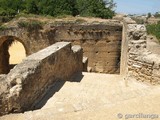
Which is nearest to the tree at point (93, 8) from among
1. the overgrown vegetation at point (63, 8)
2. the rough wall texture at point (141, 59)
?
the overgrown vegetation at point (63, 8)

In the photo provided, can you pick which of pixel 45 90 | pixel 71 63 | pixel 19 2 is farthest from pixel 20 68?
pixel 19 2

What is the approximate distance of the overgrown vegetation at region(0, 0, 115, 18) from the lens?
2145cm

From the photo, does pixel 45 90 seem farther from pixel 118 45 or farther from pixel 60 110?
pixel 118 45

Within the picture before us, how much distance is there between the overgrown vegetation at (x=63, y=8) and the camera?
21.5 meters

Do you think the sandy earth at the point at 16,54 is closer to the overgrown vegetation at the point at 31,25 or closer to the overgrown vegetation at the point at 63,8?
the overgrown vegetation at the point at 63,8

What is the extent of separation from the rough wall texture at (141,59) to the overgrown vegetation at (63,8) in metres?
12.0

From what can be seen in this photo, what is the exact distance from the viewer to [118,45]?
17531 millimetres

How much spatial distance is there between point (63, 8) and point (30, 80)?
52.4ft

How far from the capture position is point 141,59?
8594 millimetres

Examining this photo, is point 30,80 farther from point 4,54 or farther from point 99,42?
point 4,54

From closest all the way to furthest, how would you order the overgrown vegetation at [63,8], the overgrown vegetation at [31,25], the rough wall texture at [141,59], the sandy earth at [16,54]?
the rough wall texture at [141,59] < the overgrown vegetation at [31,25] < the overgrown vegetation at [63,8] < the sandy earth at [16,54]

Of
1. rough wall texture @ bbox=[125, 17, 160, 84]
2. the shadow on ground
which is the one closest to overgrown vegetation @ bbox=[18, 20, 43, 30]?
rough wall texture @ bbox=[125, 17, 160, 84]

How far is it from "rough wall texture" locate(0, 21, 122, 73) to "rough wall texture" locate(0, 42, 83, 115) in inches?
331

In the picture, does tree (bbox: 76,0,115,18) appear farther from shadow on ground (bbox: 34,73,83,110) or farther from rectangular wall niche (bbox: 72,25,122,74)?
shadow on ground (bbox: 34,73,83,110)
